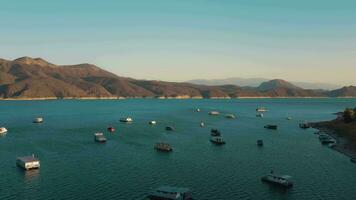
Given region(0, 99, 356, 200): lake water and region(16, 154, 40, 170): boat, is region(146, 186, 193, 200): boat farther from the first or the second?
region(16, 154, 40, 170): boat

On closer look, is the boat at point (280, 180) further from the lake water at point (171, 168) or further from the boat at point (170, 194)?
the boat at point (170, 194)

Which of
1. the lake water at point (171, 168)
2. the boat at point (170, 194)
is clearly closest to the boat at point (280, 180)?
the lake water at point (171, 168)

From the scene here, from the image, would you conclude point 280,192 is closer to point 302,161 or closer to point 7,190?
point 302,161

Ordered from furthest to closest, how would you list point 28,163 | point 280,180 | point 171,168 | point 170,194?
1. point 171,168
2. point 28,163
3. point 280,180
4. point 170,194

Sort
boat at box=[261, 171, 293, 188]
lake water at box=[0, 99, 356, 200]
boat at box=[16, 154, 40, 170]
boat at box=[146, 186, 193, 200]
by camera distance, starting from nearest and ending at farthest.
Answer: boat at box=[146, 186, 193, 200] < lake water at box=[0, 99, 356, 200] < boat at box=[261, 171, 293, 188] < boat at box=[16, 154, 40, 170]

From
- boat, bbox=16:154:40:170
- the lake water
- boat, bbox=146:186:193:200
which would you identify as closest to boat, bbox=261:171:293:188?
the lake water

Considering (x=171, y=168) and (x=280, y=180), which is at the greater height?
(x=171, y=168)

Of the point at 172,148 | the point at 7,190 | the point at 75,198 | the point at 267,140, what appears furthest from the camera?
the point at 267,140

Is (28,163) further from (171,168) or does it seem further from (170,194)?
(170,194)

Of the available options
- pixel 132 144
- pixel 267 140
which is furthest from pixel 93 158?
pixel 267 140

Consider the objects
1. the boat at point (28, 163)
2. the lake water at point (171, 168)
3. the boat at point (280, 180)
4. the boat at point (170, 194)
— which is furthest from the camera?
the boat at point (28, 163)

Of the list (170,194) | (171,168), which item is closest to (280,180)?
(170,194)
